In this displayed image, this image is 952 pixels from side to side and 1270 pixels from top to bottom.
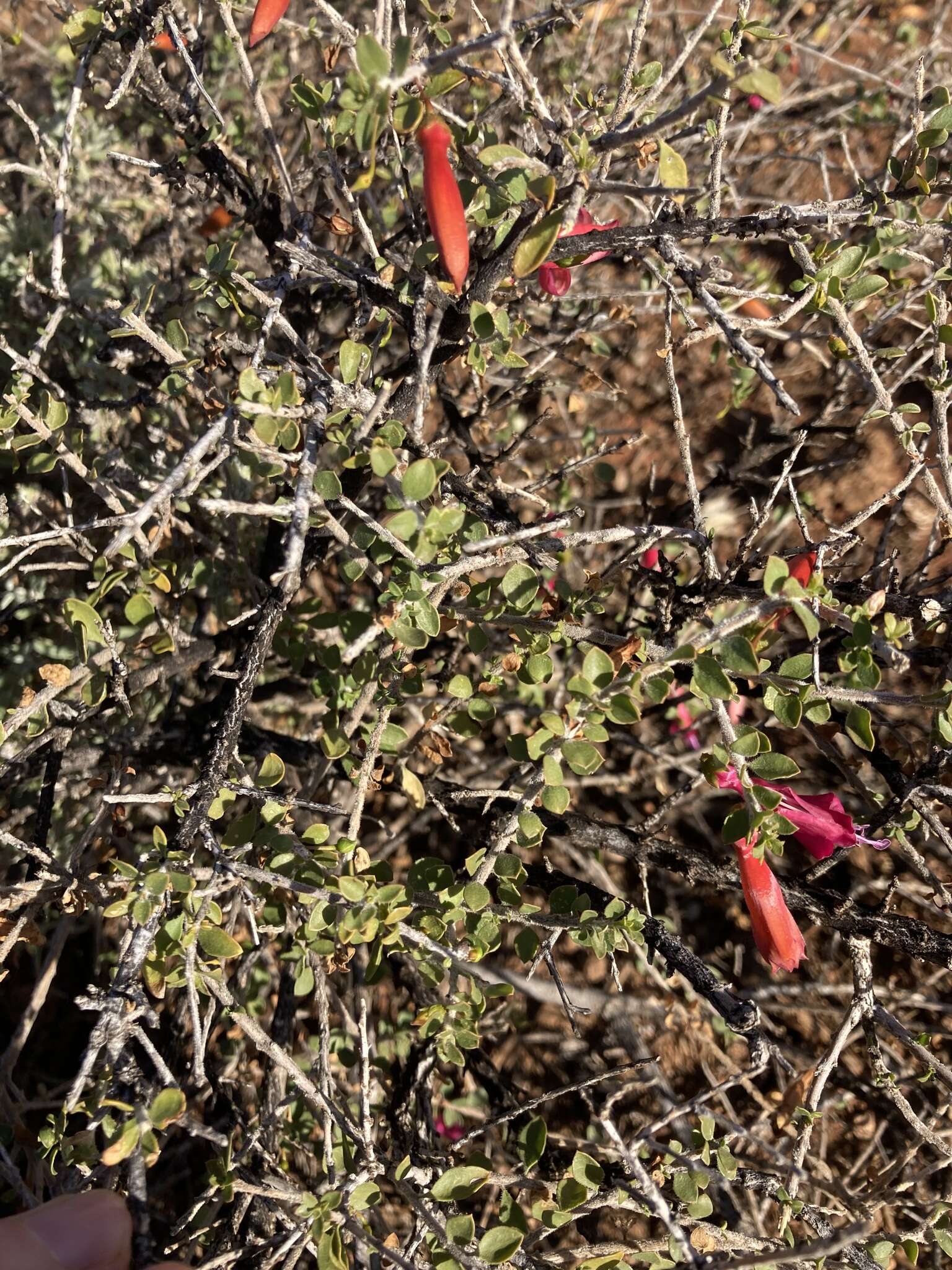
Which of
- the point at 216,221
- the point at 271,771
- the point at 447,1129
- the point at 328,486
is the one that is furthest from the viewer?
the point at 216,221

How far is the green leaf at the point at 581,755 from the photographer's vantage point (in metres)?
0.84

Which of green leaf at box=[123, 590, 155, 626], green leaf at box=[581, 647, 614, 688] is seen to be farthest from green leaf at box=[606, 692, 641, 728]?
green leaf at box=[123, 590, 155, 626]

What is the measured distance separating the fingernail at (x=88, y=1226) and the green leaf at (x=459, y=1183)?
1.12ft

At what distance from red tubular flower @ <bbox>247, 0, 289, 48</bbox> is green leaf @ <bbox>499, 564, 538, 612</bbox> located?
2.11 ft

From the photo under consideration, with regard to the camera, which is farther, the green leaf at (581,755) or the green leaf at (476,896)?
the green leaf at (476,896)

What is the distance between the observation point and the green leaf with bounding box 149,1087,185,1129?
32.4 inches

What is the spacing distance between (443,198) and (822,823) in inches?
32.3

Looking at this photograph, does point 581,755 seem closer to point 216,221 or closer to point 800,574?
point 800,574

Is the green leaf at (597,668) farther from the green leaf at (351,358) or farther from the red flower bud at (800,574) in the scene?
the green leaf at (351,358)

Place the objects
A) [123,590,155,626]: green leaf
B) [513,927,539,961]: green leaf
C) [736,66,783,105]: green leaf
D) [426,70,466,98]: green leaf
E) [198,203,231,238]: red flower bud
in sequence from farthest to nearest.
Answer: [198,203,231,238]: red flower bud < [123,590,155,626]: green leaf < [513,927,539,961]: green leaf < [426,70,466,98]: green leaf < [736,66,783,105]: green leaf

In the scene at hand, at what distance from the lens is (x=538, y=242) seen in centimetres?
77

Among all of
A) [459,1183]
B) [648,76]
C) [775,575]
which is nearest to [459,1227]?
[459,1183]

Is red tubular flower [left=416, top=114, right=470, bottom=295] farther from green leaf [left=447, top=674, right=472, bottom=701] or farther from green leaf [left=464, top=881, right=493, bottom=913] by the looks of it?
green leaf [left=464, top=881, right=493, bottom=913]

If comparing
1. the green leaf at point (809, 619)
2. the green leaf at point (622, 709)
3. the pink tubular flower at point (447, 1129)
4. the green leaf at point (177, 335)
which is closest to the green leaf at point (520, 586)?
the green leaf at point (622, 709)
